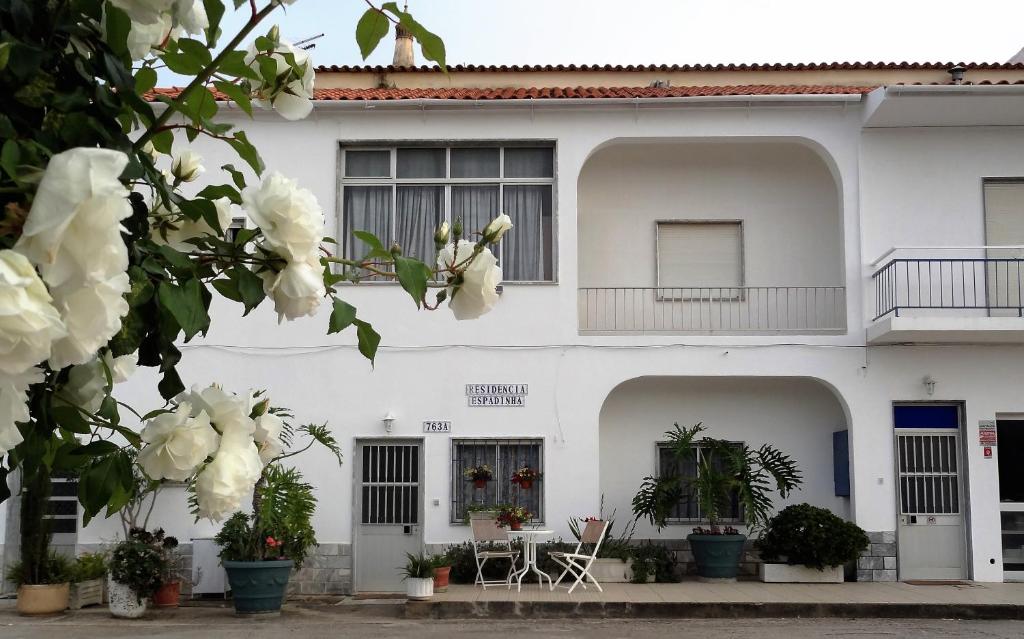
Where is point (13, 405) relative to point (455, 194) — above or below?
below

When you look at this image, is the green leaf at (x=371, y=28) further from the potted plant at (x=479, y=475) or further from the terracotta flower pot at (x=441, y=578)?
the potted plant at (x=479, y=475)

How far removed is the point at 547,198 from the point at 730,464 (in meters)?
4.74

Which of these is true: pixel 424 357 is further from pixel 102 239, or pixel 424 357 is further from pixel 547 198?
pixel 102 239

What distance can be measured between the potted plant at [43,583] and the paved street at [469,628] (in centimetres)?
32

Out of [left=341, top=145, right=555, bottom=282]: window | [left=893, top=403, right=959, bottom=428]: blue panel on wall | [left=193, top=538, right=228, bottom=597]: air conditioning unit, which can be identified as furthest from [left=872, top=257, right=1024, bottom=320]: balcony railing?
[left=193, top=538, right=228, bottom=597]: air conditioning unit

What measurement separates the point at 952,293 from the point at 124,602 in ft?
40.0

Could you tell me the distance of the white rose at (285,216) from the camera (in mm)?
1955

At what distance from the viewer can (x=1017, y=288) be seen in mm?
16625

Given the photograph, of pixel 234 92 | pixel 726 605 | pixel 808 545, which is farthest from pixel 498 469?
pixel 234 92

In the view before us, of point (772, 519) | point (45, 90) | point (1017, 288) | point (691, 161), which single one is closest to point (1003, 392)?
point (1017, 288)

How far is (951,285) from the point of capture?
16.5 metres

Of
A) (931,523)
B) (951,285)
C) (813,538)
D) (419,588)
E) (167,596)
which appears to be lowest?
(167,596)

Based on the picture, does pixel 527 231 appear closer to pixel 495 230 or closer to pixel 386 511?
pixel 386 511

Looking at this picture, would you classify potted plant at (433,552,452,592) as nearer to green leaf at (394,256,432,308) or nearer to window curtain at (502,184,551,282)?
window curtain at (502,184,551,282)
